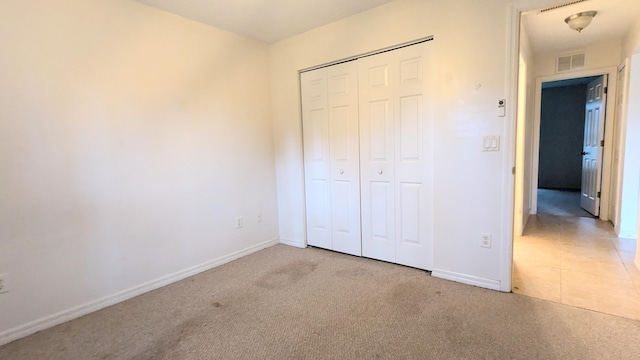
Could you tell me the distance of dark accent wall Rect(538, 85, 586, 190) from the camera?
7.13m

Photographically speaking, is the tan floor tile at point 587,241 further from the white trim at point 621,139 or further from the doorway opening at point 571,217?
the white trim at point 621,139

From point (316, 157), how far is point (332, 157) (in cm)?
22

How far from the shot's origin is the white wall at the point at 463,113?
2205mm

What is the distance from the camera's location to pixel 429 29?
2.43m

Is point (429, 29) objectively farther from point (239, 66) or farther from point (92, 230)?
point (92, 230)

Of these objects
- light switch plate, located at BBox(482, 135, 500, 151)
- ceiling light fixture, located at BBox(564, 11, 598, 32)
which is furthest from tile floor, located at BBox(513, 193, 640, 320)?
ceiling light fixture, located at BBox(564, 11, 598, 32)

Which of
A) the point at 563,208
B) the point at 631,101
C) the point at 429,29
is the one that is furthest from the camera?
the point at 563,208

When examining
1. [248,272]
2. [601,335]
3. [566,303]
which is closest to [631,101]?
[566,303]

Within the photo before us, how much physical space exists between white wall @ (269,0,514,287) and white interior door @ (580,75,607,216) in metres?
3.30

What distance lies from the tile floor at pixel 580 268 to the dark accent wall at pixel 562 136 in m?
4.17

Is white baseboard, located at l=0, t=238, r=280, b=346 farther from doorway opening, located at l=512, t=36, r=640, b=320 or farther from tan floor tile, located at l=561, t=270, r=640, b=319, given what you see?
tan floor tile, located at l=561, t=270, r=640, b=319

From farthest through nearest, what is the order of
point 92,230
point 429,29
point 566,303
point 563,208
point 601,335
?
point 563,208 < point 429,29 < point 92,230 < point 566,303 < point 601,335

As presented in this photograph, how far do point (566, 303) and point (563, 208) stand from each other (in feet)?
12.8

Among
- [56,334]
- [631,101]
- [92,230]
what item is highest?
[631,101]
